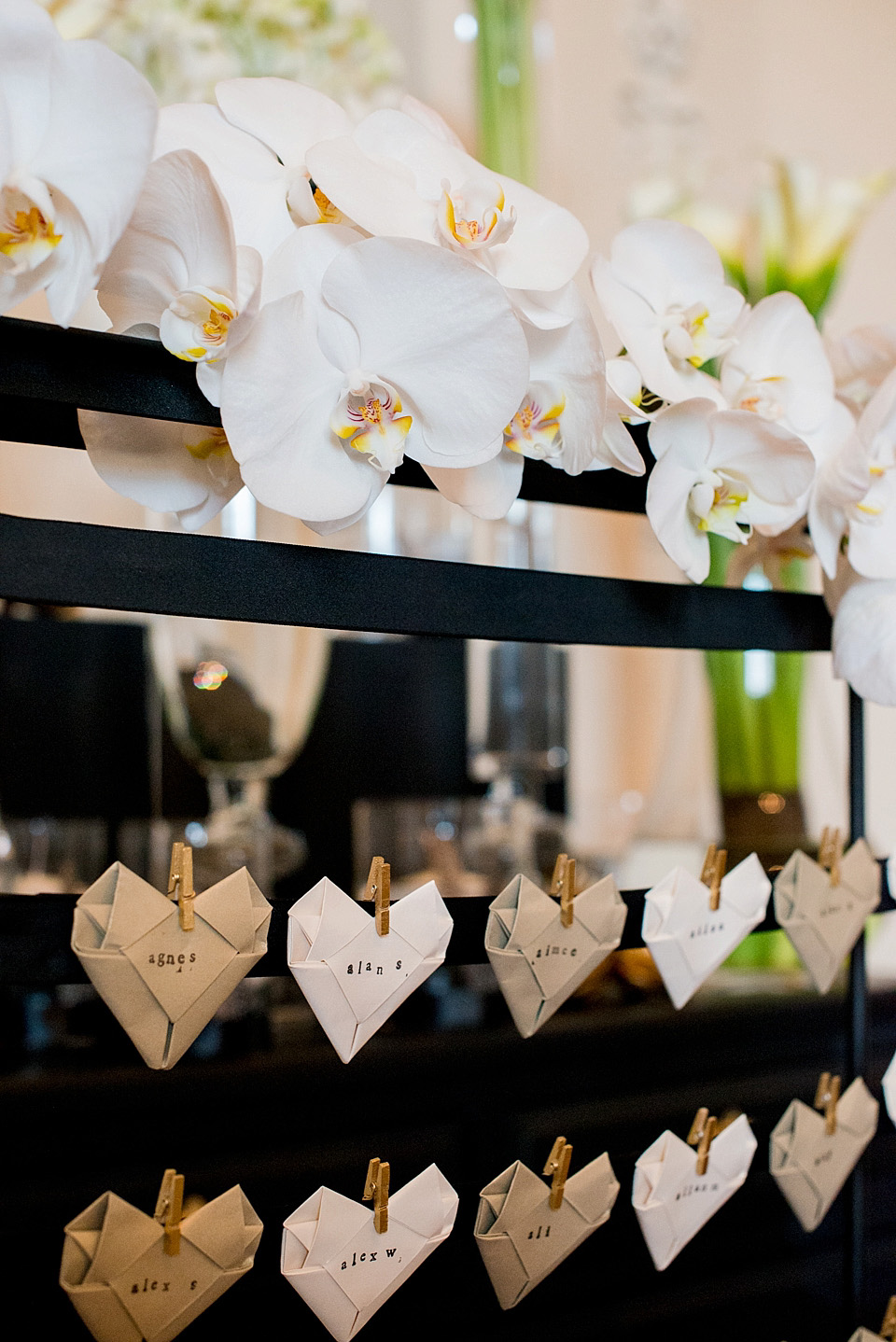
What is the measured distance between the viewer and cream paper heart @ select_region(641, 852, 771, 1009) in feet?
1.32

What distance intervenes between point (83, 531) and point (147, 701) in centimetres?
83

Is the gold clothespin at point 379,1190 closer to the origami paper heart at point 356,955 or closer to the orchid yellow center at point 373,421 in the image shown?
the origami paper heart at point 356,955

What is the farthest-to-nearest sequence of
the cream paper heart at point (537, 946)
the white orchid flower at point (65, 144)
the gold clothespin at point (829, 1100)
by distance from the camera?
1. the gold clothespin at point (829, 1100)
2. the cream paper heart at point (537, 946)
3. the white orchid flower at point (65, 144)

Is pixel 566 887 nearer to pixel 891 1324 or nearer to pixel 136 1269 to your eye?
pixel 136 1269

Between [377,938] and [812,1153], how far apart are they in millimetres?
238

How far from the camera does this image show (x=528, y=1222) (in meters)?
0.37

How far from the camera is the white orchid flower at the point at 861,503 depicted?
39 cm

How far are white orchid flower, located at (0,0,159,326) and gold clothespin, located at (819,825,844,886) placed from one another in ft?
1.16

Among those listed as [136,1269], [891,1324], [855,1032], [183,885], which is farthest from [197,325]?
[891,1324]

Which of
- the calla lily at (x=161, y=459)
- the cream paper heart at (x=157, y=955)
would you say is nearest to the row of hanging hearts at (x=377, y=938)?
the cream paper heart at (x=157, y=955)

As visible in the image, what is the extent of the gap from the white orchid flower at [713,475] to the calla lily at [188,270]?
0.48ft

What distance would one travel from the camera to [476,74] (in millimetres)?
1459

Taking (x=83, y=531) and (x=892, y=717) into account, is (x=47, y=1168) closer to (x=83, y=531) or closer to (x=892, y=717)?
(x=83, y=531)

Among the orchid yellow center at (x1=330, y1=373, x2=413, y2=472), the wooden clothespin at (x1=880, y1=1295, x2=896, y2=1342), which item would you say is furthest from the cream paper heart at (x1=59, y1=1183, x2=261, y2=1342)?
the wooden clothespin at (x1=880, y1=1295, x2=896, y2=1342)
